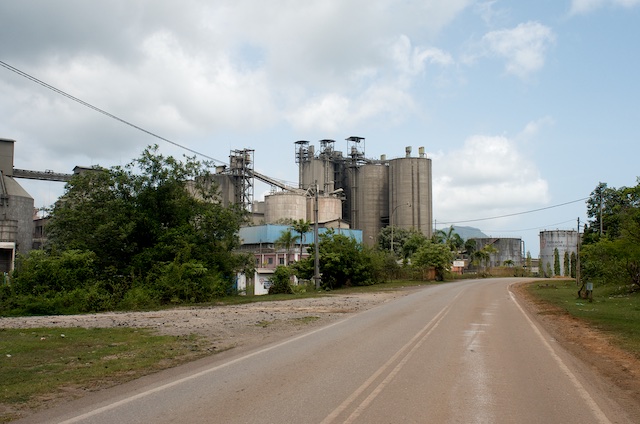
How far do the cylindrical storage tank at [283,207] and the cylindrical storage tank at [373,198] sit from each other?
461 inches

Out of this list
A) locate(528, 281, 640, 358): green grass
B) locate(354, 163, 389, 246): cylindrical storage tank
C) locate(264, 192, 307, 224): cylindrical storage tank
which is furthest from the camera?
locate(354, 163, 389, 246): cylindrical storage tank

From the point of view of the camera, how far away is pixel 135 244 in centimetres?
3316

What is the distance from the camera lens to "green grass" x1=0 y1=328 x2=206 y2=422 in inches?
358

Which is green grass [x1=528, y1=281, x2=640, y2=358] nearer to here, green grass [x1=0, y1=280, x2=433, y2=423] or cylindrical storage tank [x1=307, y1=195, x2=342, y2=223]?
green grass [x1=0, y1=280, x2=433, y2=423]

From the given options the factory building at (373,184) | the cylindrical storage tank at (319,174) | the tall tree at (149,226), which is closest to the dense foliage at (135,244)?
the tall tree at (149,226)

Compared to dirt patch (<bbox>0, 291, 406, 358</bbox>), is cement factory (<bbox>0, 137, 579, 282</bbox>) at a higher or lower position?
higher

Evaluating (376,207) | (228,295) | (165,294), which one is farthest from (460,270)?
(165,294)

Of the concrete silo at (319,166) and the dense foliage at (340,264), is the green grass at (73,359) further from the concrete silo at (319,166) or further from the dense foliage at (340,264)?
the concrete silo at (319,166)

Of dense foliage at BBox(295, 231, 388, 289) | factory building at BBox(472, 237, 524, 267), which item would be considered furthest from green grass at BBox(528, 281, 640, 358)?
factory building at BBox(472, 237, 524, 267)

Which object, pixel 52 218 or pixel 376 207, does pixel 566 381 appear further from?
pixel 376 207

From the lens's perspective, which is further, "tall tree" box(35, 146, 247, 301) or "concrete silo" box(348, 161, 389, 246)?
"concrete silo" box(348, 161, 389, 246)

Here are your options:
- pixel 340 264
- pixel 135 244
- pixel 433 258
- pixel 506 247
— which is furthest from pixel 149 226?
pixel 506 247

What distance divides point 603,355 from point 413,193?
8965 centimetres

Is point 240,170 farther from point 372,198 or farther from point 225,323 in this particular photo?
point 225,323
